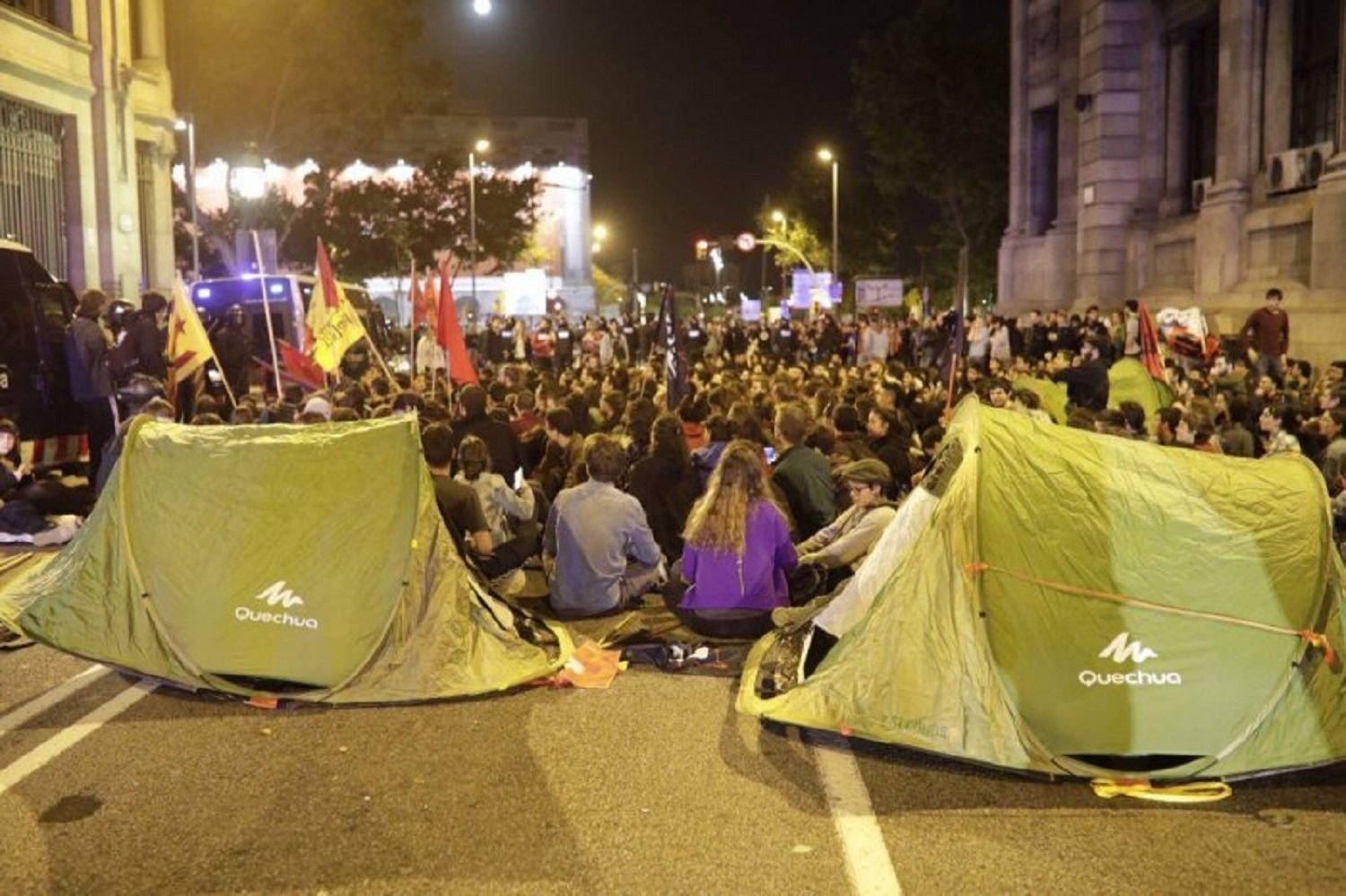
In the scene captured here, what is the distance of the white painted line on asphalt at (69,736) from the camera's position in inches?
244

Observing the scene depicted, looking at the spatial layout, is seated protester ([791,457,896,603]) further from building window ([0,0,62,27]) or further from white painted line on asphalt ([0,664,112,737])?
building window ([0,0,62,27])

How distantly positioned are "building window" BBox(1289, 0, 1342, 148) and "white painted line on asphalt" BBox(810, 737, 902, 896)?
18866 millimetres

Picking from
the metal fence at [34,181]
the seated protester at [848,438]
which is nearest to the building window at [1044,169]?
the metal fence at [34,181]

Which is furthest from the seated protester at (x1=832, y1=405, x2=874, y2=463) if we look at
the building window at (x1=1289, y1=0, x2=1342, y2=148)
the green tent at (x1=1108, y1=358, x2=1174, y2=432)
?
the building window at (x1=1289, y1=0, x2=1342, y2=148)

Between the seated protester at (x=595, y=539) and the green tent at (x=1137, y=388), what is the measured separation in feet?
23.8

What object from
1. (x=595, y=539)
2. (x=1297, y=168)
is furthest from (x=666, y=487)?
(x=1297, y=168)

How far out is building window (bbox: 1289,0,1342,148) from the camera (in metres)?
22.2

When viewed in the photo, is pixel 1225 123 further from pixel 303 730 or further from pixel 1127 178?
pixel 303 730

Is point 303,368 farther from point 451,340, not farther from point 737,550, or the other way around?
point 737,550

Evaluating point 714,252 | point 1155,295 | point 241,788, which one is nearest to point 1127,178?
point 1155,295

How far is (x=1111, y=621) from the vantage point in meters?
6.08

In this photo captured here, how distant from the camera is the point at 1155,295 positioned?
26.9m

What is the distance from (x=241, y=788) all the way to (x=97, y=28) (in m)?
23.2

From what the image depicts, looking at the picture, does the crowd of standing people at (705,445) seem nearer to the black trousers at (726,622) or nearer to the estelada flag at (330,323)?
the black trousers at (726,622)
